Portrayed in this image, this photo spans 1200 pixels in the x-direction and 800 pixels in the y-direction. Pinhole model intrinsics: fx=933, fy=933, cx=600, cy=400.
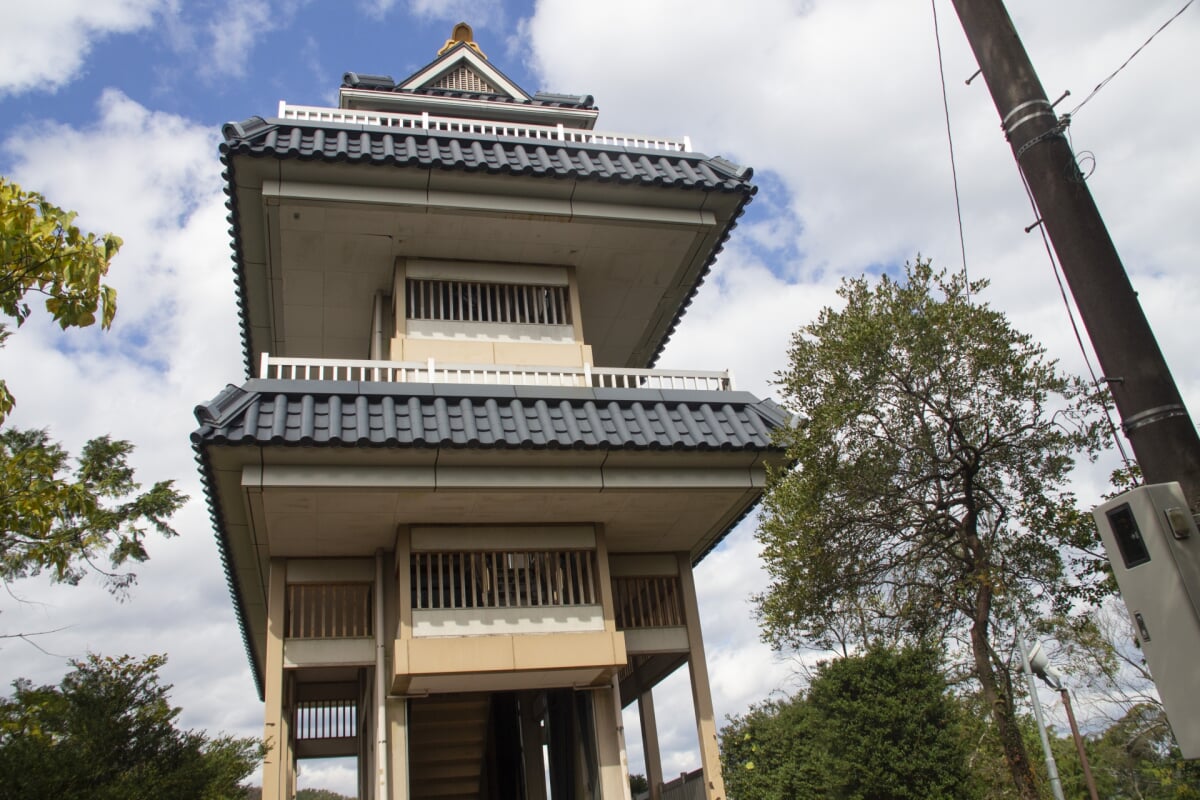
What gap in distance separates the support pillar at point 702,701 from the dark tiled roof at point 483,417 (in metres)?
3.12

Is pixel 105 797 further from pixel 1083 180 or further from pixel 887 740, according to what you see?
pixel 887 740

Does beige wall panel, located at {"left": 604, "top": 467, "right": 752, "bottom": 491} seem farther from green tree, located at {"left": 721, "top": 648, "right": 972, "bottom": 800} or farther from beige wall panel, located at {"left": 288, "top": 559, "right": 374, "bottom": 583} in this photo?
green tree, located at {"left": 721, "top": 648, "right": 972, "bottom": 800}

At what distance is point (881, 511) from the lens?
10031 millimetres

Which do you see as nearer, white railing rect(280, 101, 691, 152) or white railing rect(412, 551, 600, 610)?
white railing rect(412, 551, 600, 610)

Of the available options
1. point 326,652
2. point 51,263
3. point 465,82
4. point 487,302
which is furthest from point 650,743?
point 465,82

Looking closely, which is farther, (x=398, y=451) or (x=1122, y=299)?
(x=398, y=451)

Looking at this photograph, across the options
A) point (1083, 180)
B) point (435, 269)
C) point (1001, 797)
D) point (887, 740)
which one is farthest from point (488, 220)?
point (1001, 797)

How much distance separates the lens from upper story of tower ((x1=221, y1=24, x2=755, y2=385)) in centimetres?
1328

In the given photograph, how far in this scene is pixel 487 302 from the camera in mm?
14938

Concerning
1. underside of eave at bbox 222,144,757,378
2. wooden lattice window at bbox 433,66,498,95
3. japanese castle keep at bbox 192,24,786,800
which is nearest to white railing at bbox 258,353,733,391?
japanese castle keep at bbox 192,24,786,800

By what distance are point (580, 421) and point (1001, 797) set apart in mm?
14050

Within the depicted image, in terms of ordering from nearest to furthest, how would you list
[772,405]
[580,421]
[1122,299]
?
[1122,299] → [580,421] → [772,405]

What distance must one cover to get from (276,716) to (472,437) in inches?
168

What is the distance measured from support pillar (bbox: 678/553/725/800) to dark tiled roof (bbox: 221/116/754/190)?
6.17 m
